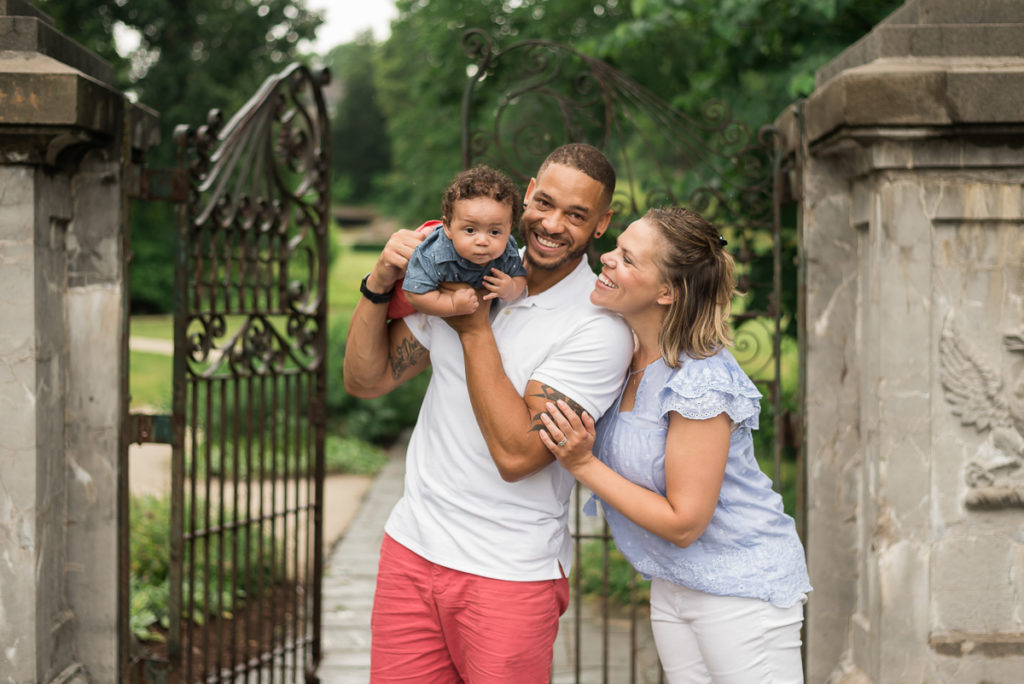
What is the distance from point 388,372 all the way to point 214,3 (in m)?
20.6

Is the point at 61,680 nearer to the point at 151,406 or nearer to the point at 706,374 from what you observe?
the point at 706,374

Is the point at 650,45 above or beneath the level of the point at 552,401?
above

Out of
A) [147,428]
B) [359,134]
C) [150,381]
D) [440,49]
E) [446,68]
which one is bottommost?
[150,381]

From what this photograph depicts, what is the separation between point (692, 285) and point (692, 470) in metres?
0.46

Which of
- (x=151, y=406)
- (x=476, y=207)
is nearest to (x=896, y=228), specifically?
(x=476, y=207)

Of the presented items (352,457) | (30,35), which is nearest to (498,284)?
A: (30,35)

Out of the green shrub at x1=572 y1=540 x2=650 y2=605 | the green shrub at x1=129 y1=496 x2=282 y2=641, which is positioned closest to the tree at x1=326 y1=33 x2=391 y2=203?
the green shrub at x1=129 y1=496 x2=282 y2=641

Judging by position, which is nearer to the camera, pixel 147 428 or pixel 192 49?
pixel 147 428

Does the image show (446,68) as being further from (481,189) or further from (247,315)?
(481,189)

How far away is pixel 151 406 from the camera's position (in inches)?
474

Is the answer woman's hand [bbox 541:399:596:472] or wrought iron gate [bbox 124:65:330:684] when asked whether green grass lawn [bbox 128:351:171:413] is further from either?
woman's hand [bbox 541:399:596:472]

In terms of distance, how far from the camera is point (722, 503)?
2.49 m

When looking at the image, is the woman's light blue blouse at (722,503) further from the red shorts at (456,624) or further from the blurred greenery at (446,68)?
the blurred greenery at (446,68)

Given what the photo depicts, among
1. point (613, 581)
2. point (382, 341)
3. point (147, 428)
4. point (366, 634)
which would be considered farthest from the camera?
point (613, 581)
